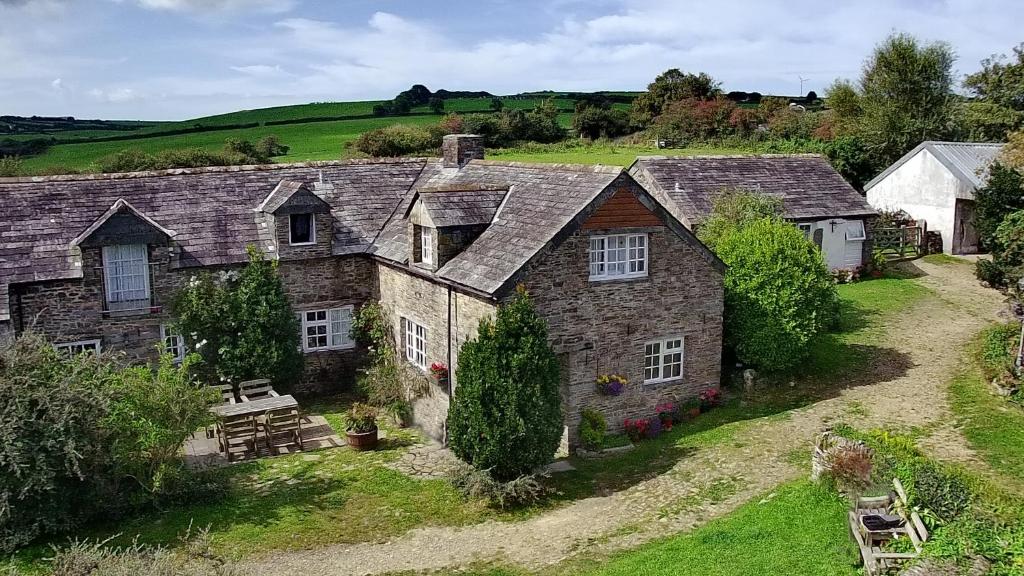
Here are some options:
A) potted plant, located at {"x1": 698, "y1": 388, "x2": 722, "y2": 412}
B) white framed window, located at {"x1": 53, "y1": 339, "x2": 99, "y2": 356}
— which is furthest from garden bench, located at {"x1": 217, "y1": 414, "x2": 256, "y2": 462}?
potted plant, located at {"x1": 698, "y1": 388, "x2": 722, "y2": 412}

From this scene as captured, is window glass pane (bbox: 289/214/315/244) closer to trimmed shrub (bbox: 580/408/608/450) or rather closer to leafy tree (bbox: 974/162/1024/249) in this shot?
trimmed shrub (bbox: 580/408/608/450)

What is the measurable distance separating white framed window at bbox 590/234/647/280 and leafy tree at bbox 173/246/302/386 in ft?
34.0

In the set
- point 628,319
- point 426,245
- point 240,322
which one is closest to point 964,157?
point 628,319

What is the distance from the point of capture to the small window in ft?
85.8

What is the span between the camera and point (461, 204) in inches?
904

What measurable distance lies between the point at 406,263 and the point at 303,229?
4463 millimetres

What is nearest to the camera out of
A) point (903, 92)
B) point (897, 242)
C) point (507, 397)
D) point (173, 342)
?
point (507, 397)

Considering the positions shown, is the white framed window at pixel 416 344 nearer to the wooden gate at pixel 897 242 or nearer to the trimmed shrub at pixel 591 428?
the trimmed shrub at pixel 591 428

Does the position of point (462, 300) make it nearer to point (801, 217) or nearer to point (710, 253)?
point (710, 253)

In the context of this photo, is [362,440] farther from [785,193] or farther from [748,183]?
[785,193]

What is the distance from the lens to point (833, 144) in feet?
178

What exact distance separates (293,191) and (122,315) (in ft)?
20.9

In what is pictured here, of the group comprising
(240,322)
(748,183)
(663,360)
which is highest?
(748,183)

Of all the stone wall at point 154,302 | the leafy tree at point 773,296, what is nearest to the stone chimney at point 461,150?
the stone wall at point 154,302
